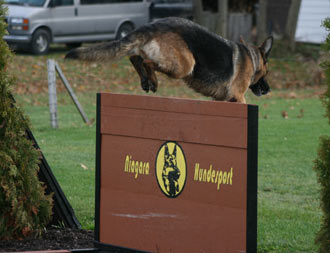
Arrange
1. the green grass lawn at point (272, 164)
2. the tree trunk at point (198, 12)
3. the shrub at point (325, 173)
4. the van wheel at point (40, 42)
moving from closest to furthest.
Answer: the shrub at point (325, 173), the green grass lawn at point (272, 164), the van wheel at point (40, 42), the tree trunk at point (198, 12)

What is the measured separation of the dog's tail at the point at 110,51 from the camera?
5.30 metres

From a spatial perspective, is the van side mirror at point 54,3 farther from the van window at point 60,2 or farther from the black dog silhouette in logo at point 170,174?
the black dog silhouette in logo at point 170,174

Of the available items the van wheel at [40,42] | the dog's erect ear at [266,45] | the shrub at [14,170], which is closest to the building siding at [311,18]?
the van wheel at [40,42]

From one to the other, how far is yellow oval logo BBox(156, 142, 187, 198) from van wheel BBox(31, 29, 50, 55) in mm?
16266

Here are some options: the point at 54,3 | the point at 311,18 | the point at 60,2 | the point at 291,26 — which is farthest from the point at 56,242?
the point at 311,18

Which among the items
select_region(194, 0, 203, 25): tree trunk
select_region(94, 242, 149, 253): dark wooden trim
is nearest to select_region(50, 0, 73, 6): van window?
select_region(194, 0, 203, 25): tree trunk

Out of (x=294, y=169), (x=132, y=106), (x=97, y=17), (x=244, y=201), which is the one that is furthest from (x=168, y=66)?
(x=97, y=17)

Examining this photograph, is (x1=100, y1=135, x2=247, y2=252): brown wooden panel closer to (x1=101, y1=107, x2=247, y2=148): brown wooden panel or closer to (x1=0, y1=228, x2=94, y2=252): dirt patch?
(x1=101, y1=107, x2=247, y2=148): brown wooden panel

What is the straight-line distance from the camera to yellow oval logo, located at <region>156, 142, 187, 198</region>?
427cm

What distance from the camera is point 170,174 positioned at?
4344 mm

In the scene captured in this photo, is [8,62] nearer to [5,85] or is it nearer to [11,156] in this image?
[5,85]

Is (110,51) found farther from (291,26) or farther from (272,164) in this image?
(291,26)

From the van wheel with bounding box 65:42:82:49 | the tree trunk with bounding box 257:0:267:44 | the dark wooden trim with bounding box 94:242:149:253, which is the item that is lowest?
the dark wooden trim with bounding box 94:242:149:253

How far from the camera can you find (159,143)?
439 cm
